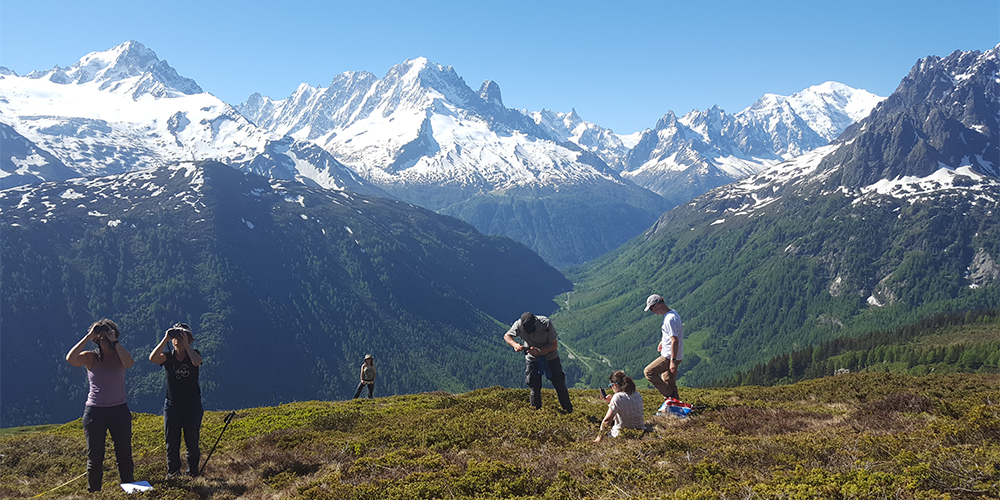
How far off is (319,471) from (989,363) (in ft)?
524

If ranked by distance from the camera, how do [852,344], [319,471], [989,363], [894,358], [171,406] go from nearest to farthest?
[319,471]
[171,406]
[989,363]
[894,358]
[852,344]

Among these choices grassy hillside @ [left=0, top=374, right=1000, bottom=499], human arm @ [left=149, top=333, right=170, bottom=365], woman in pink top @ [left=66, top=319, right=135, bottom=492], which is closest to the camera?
grassy hillside @ [left=0, top=374, right=1000, bottom=499]

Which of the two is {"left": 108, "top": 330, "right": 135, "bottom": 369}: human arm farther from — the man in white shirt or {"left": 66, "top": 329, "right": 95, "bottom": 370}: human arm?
the man in white shirt

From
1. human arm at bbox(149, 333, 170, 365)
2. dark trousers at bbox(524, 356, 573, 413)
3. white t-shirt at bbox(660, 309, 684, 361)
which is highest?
human arm at bbox(149, 333, 170, 365)

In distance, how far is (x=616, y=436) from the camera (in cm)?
1616

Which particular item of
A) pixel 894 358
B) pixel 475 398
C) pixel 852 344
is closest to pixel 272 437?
pixel 475 398

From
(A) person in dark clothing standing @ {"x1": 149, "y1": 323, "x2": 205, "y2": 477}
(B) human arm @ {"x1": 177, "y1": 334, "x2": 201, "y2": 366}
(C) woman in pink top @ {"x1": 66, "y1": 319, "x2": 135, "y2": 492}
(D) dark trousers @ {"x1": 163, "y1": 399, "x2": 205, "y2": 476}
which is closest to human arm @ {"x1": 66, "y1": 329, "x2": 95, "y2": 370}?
(C) woman in pink top @ {"x1": 66, "y1": 319, "x2": 135, "y2": 492}

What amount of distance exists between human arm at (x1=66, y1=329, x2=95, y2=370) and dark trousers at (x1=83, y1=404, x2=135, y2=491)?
1.34m

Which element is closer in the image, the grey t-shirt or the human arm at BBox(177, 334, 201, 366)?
the human arm at BBox(177, 334, 201, 366)

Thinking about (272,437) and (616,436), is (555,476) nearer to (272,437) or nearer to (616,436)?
(616,436)

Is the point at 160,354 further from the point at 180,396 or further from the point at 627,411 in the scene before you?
the point at 627,411

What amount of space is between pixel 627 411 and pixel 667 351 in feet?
14.3

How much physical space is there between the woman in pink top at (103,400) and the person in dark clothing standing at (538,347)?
474 inches

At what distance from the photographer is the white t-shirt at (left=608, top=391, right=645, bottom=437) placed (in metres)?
16.6
